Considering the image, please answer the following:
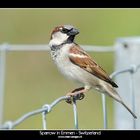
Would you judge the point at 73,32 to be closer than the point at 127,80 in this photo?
Yes

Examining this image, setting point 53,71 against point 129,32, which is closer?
point 53,71

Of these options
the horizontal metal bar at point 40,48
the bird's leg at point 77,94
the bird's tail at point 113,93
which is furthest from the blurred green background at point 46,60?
the bird's leg at point 77,94

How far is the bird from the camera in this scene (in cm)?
490

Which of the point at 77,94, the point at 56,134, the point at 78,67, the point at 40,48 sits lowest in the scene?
the point at 56,134

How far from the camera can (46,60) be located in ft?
18.9

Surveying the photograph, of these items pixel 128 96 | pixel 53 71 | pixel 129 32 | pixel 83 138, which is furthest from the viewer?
pixel 129 32

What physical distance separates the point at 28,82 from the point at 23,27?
23cm

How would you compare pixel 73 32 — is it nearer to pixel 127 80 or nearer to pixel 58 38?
pixel 58 38

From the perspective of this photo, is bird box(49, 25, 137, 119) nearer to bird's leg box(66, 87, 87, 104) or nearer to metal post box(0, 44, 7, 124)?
bird's leg box(66, 87, 87, 104)

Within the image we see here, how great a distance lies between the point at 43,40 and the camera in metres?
5.89

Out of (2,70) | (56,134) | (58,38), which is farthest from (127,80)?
(56,134)

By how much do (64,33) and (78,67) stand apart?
8.4 inches

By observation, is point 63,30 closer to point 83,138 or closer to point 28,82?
point 83,138
